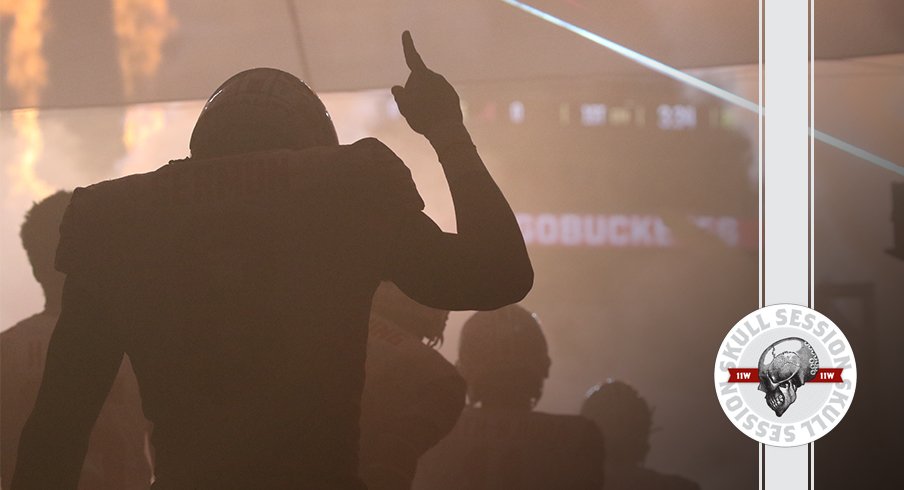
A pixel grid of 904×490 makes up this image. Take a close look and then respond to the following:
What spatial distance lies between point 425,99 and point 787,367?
79 centimetres

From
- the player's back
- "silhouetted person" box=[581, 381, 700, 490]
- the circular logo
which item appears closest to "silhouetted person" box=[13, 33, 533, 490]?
the player's back

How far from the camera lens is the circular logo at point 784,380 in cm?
134

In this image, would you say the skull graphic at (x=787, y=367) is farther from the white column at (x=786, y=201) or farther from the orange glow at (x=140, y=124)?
the orange glow at (x=140, y=124)

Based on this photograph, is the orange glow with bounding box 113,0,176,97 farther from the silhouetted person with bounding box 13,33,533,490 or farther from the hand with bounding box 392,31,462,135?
the hand with bounding box 392,31,462,135

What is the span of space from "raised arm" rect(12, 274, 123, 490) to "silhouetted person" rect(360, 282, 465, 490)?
1.39ft

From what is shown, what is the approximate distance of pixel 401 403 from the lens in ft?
4.31

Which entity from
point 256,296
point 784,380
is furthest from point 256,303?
point 784,380

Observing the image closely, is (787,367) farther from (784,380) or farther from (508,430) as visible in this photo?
(508,430)

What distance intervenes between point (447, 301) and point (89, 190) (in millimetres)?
675

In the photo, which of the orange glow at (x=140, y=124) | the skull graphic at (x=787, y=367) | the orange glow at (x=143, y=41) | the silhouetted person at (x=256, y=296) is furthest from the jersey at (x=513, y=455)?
the orange glow at (x=143, y=41)

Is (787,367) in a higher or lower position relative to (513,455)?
→ higher

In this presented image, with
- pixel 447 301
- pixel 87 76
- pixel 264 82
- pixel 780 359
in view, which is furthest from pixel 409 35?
pixel 780 359

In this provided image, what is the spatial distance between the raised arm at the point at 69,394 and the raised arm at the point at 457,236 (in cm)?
50

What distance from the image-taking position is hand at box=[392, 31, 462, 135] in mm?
1319
